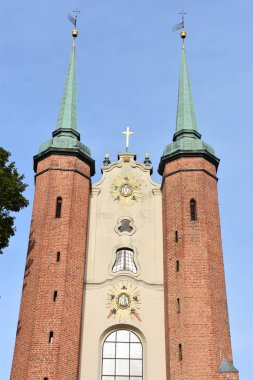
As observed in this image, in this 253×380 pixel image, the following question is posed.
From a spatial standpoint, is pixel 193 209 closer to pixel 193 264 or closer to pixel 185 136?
pixel 193 264

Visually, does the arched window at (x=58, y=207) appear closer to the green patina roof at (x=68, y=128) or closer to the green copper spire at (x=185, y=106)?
the green patina roof at (x=68, y=128)

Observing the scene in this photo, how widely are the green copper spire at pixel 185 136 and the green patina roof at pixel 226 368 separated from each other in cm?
940

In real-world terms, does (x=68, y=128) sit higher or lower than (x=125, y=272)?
higher

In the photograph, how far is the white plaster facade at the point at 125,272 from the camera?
2453 centimetres

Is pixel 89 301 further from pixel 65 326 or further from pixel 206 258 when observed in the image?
pixel 206 258

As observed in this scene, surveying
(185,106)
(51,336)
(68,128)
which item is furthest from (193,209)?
(51,336)

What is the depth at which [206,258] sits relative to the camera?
83.3ft

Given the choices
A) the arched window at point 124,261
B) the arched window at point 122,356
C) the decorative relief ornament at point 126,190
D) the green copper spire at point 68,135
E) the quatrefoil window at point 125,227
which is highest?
the green copper spire at point 68,135

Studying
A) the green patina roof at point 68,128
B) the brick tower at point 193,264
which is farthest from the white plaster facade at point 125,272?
the green patina roof at point 68,128

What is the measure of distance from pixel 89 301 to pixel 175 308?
3.39 metres

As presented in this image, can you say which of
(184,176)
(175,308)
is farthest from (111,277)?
(184,176)

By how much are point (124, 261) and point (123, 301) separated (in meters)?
1.90

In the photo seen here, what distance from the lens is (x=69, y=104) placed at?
103ft

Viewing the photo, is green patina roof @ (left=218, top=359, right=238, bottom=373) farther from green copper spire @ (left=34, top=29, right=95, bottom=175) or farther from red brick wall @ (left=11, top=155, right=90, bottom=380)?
green copper spire @ (left=34, top=29, right=95, bottom=175)
